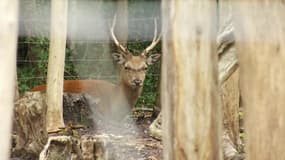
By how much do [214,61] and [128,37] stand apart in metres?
3.62

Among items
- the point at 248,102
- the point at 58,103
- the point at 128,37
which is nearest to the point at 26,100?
the point at 58,103

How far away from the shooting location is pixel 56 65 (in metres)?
3.66

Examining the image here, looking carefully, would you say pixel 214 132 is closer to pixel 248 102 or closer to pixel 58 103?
pixel 248 102

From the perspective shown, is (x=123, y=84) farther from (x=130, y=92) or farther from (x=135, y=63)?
(x=135, y=63)

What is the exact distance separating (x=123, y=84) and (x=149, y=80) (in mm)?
905

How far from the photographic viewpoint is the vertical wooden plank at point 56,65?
354 cm

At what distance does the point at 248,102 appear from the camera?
72.0 inches

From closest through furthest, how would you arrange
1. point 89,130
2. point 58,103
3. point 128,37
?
point 58,103
point 89,130
point 128,37

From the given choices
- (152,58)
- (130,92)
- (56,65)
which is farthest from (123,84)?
(56,65)

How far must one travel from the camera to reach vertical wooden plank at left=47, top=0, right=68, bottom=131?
3543mm

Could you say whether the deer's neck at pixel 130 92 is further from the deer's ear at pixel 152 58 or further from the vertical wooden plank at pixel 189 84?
the vertical wooden plank at pixel 189 84

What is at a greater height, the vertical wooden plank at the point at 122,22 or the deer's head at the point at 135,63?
the vertical wooden plank at the point at 122,22

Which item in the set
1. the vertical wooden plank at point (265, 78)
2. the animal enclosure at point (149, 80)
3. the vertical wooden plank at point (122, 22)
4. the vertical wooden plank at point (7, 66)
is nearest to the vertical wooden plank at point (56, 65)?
the animal enclosure at point (149, 80)

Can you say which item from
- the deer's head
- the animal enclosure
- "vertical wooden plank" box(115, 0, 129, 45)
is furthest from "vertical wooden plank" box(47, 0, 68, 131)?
"vertical wooden plank" box(115, 0, 129, 45)
